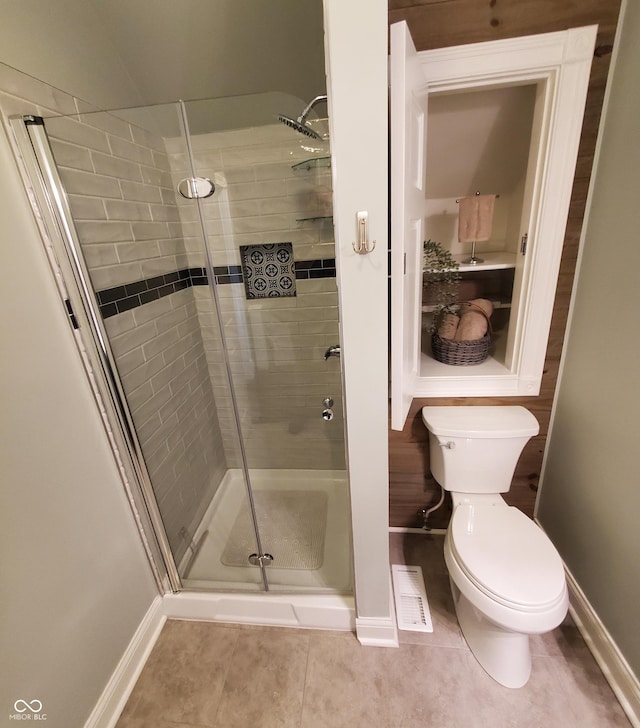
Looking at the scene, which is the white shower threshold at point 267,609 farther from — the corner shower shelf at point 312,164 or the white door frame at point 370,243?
the corner shower shelf at point 312,164

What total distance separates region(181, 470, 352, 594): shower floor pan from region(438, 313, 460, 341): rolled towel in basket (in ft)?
2.91

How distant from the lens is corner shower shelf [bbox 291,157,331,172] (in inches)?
56.1

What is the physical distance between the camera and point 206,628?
142 centimetres

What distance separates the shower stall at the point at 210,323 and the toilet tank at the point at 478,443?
0.46 m

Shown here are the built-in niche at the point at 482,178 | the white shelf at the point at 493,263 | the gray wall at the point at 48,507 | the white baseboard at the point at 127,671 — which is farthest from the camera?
the white shelf at the point at 493,263

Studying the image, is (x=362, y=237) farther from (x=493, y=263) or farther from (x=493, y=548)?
(x=493, y=548)

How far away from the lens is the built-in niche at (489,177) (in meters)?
0.90

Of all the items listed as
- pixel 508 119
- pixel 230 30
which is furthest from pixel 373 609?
pixel 230 30

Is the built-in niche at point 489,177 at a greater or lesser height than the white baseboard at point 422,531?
greater

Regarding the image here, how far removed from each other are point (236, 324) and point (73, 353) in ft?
2.59

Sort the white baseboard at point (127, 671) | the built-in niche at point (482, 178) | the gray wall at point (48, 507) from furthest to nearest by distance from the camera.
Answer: the built-in niche at point (482, 178)
the white baseboard at point (127, 671)
the gray wall at point (48, 507)

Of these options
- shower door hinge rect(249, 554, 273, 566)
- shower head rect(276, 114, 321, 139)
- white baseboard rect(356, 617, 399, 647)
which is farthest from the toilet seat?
shower head rect(276, 114, 321, 139)

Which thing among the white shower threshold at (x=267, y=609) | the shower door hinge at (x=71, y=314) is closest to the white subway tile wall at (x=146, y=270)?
the shower door hinge at (x=71, y=314)

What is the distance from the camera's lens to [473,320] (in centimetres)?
148
